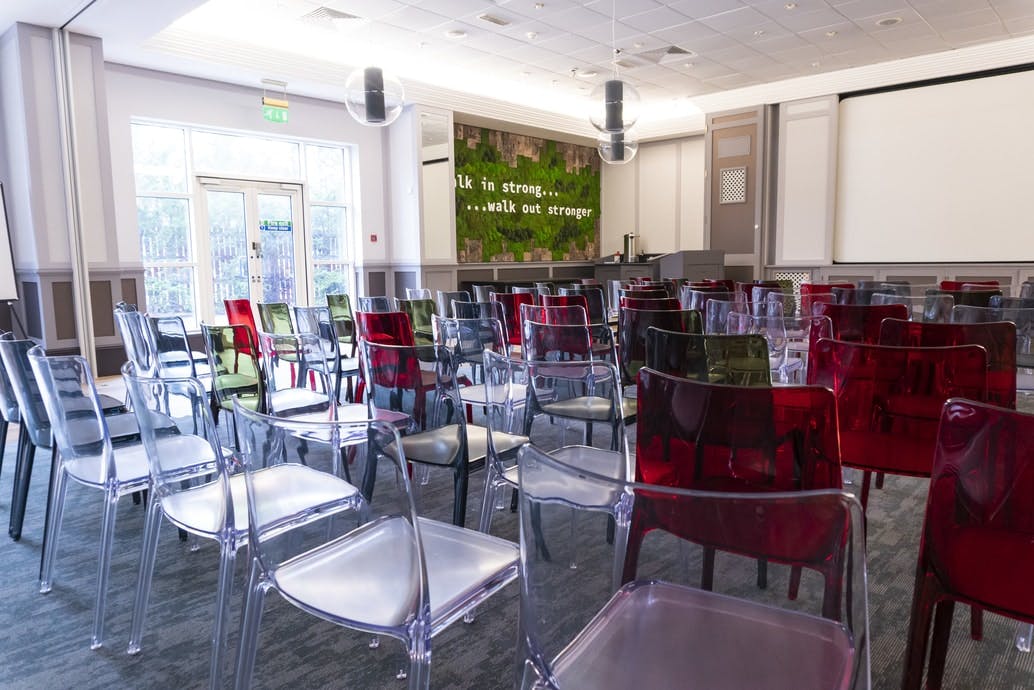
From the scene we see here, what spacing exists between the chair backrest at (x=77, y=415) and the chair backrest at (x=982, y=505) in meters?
2.13

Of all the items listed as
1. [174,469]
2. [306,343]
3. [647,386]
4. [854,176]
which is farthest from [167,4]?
[854,176]

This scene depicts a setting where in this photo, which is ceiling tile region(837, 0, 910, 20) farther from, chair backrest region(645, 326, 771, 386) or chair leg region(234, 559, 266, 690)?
chair leg region(234, 559, 266, 690)

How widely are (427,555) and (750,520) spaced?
0.85 metres

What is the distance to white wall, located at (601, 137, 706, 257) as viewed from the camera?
11.5 m

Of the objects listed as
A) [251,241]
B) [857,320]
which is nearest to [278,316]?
[857,320]

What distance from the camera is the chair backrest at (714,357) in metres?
2.10

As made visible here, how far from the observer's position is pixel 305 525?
4.82ft

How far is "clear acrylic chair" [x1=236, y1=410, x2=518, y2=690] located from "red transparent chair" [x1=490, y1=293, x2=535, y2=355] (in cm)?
325

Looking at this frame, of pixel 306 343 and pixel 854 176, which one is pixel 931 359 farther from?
pixel 854 176

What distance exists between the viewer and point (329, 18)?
693 centimetres

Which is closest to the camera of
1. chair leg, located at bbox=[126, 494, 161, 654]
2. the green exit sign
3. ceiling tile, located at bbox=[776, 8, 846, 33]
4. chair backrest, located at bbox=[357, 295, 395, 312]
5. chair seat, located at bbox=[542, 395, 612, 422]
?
chair leg, located at bbox=[126, 494, 161, 654]

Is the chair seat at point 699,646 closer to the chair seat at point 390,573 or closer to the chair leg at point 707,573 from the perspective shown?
the chair leg at point 707,573

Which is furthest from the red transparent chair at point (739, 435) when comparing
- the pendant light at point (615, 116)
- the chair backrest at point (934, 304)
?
the pendant light at point (615, 116)

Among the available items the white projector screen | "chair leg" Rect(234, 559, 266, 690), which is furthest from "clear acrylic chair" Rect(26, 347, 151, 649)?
the white projector screen
